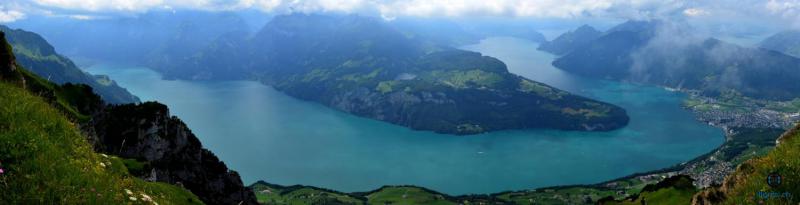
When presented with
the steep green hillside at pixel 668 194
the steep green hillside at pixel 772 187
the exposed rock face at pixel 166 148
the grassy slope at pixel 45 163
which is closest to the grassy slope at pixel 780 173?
the steep green hillside at pixel 772 187

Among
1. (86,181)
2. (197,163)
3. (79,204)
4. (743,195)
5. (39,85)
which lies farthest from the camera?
(197,163)

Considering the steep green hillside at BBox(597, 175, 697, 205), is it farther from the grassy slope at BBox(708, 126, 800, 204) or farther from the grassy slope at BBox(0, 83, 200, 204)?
the grassy slope at BBox(0, 83, 200, 204)

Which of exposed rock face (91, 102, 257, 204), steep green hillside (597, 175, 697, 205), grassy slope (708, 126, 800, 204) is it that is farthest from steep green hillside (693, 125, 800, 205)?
steep green hillside (597, 175, 697, 205)

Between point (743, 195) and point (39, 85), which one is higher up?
point (39, 85)

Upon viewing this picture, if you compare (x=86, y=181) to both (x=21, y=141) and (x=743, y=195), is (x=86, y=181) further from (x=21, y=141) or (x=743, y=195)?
(x=743, y=195)

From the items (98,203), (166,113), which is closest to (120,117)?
(166,113)
